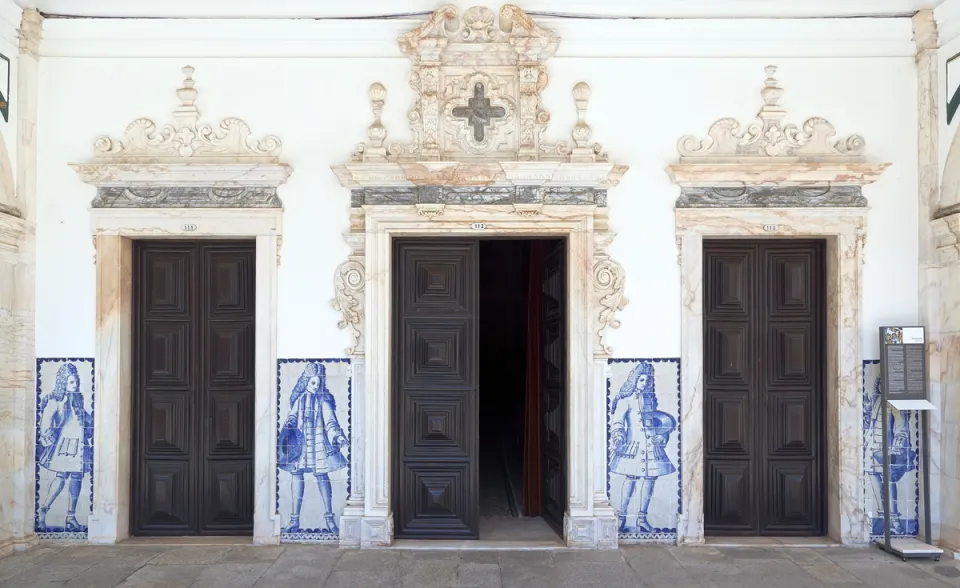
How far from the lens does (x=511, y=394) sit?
10703 millimetres

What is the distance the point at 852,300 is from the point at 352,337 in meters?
3.91

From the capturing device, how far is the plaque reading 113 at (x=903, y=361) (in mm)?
5484

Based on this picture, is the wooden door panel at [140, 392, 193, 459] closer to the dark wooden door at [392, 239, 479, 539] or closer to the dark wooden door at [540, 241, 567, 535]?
the dark wooden door at [392, 239, 479, 539]

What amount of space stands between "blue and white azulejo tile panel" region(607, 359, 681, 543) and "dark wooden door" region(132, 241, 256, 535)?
2.92 m

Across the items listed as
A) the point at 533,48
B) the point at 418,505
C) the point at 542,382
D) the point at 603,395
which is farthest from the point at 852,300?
the point at 418,505

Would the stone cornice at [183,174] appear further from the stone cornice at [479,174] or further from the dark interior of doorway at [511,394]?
the dark interior of doorway at [511,394]

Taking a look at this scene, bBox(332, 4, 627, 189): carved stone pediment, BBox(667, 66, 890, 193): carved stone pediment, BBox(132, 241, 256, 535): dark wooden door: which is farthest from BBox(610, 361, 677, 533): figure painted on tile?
BBox(132, 241, 256, 535): dark wooden door

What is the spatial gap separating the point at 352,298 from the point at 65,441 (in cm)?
251

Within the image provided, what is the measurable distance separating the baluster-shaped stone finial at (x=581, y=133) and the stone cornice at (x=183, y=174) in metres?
2.24

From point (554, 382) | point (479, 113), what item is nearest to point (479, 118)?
point (479, 113)

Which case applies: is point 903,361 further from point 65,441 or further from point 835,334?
point 65,441

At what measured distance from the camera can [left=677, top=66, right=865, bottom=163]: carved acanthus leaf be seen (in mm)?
5770

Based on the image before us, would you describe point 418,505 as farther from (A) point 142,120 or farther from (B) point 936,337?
(B) point 936,337

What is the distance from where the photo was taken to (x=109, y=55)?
5.82 meters
